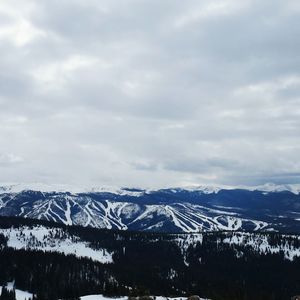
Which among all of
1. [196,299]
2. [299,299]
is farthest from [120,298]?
[299,299]

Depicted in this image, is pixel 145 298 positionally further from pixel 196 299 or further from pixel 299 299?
pixel 299 299

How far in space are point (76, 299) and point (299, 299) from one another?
89.3 metres

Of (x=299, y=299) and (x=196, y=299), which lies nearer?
(x=196, y=299)

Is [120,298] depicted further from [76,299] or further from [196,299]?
[196,299]

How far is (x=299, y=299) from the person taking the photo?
19938cm

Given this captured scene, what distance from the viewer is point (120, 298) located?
199 meters

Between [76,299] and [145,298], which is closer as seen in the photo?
[145,298]

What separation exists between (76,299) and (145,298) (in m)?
37.9

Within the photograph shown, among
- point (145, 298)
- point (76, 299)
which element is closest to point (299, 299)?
point (145, 298)

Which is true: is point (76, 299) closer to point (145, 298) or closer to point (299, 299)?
point (145, 298)

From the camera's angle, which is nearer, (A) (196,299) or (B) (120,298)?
(A) (196,299)

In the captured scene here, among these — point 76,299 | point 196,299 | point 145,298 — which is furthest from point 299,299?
point 76,299

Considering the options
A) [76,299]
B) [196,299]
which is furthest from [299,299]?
[76,299]

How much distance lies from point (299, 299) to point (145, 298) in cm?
6729
